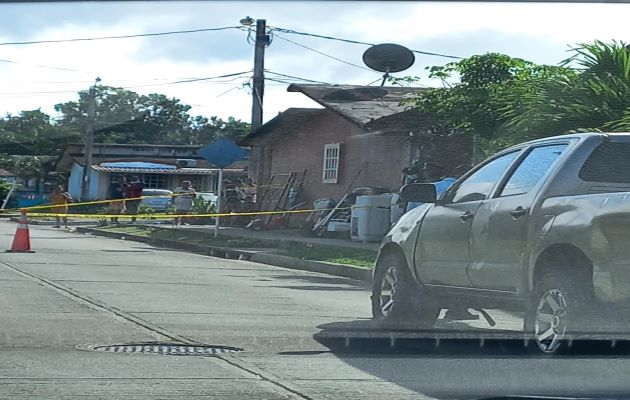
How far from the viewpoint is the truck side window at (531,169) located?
810 centimetres

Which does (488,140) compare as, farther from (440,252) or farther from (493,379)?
(493,379)

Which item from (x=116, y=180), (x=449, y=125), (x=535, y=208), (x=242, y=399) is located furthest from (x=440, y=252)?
(x=116, y=180)

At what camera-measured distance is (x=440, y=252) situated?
29.3ft

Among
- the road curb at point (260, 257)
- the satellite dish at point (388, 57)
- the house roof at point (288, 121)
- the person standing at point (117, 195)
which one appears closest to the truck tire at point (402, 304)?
the satellite dish at point (388, 57)

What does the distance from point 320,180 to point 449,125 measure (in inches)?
111

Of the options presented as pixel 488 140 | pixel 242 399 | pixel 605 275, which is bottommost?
pixel 242 399

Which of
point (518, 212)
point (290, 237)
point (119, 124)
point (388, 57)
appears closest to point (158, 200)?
point (290, 237)

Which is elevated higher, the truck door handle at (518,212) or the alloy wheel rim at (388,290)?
the truck door handle at (518,212)

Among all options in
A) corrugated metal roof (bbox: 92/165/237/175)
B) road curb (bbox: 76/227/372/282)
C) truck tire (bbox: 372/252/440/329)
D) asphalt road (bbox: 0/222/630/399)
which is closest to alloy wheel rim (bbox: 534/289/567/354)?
asphalt road (bbox: 0/222/630/399)

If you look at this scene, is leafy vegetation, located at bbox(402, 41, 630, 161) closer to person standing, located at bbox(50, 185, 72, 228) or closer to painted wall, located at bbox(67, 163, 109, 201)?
painted wall, located at bbox(67, 163, 109, 201)

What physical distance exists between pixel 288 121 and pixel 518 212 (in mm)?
5656

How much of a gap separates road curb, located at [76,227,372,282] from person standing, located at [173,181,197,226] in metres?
1.31

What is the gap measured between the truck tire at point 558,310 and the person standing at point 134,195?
687cm

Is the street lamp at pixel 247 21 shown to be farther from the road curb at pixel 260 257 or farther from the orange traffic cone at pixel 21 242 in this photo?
the orange traffic cone at pixel 21 242
